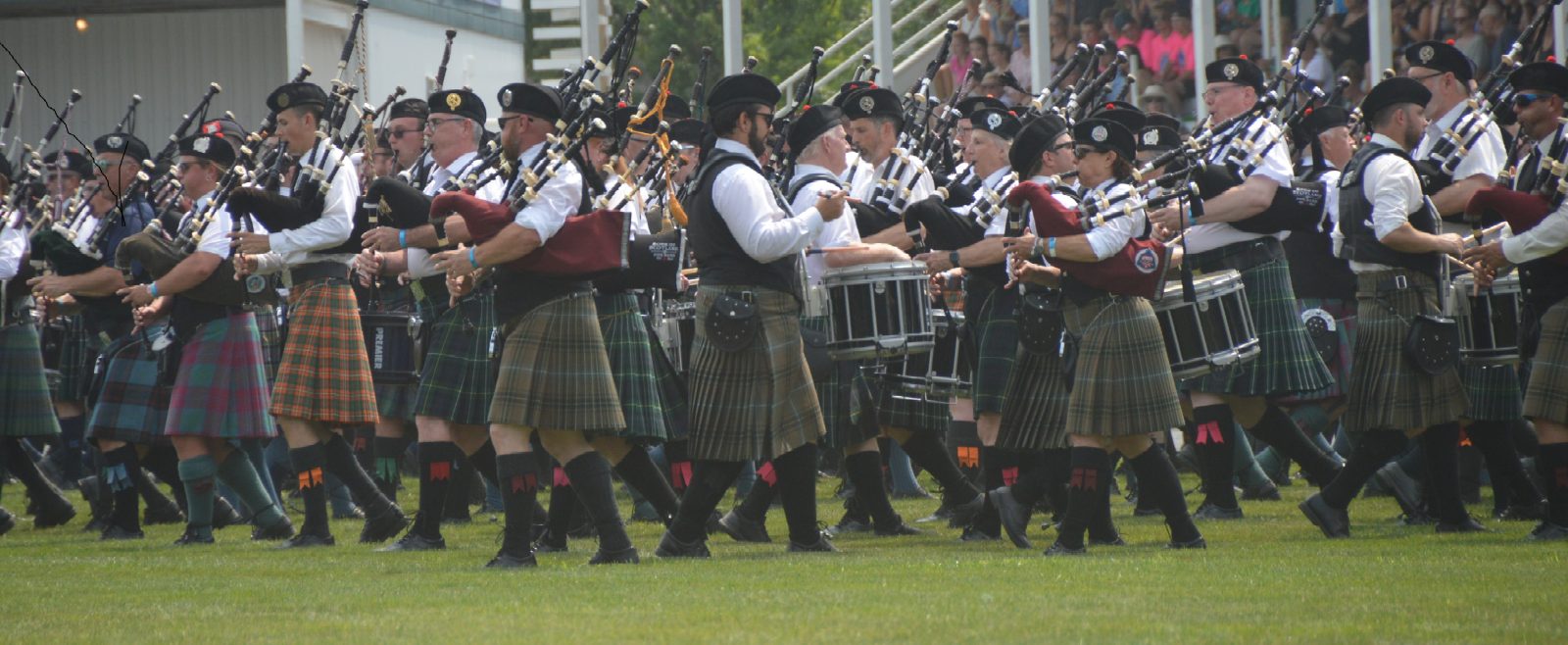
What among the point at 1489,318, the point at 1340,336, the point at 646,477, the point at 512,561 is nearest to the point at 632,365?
the point at 646,477

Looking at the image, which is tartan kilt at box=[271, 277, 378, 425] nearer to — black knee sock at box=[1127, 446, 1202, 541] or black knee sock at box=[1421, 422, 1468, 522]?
black knee sock at box=[1127, 446, 1202, 541]

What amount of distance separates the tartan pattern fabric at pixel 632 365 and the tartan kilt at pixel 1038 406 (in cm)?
125

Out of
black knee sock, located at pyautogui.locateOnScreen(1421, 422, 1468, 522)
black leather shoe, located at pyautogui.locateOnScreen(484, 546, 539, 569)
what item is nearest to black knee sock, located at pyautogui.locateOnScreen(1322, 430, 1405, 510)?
black knee sock, located at pyautogui.locateOnScreen(1421, 422, 1468, 522)

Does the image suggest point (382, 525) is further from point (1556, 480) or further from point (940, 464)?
point (1556, 480)

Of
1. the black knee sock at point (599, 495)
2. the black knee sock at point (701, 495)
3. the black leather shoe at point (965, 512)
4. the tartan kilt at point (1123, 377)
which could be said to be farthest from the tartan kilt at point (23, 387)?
the tartan kilt at point (1123, 377)

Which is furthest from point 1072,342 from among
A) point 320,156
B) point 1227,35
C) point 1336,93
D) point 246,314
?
point 1227,35

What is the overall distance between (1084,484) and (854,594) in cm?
118

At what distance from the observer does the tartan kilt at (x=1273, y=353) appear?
7.59 m

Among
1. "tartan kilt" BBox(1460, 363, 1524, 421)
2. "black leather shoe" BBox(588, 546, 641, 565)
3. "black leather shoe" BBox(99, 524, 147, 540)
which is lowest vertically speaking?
"black leather shoe" BBox(99, 524, 147, 540)

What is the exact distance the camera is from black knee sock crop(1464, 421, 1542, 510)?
7.20 metres

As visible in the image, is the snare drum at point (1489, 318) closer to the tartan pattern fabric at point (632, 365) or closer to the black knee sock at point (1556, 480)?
the black knee sock at point (1556, 480)

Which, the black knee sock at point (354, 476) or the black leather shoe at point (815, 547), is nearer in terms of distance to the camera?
the black leather shoe at point (815, 547)

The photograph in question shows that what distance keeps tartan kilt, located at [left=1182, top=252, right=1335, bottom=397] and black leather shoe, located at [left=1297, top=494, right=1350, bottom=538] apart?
0.88 metres

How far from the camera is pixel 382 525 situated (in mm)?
7414
